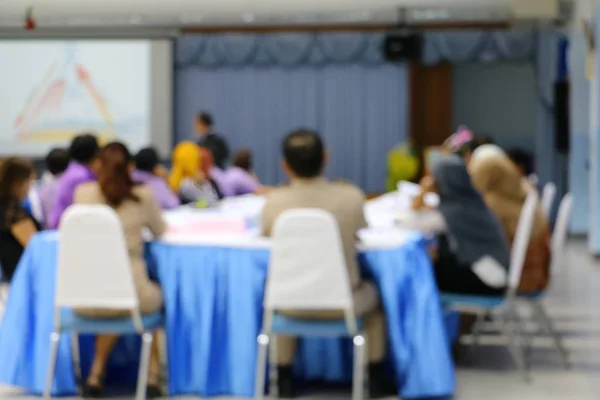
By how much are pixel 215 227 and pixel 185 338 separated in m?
0.61

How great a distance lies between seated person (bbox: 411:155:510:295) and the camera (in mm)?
4719

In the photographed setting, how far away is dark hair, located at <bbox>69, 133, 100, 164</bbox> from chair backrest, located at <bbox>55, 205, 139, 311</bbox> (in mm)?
1119

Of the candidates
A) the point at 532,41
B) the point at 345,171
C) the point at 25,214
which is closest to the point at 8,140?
the point at 345,171

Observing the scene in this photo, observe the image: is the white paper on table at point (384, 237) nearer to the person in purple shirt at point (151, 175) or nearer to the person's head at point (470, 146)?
the person's head at point (470, 146)

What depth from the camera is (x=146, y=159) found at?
245 inches

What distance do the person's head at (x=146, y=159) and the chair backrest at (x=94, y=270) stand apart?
6.74ft

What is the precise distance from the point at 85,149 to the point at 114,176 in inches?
38.0

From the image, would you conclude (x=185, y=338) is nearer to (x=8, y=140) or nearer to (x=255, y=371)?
(x=255, y=371)

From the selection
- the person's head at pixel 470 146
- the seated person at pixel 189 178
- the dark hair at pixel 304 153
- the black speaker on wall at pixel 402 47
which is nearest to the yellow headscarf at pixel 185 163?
the seated person at pixel 189 178

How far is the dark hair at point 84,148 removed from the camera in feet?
17.1

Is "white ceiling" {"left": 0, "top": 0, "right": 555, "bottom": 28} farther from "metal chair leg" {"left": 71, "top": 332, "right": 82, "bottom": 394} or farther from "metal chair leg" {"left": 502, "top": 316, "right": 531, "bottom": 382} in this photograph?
"metal chair leg" {"left": 71, "top": 332, "right": 82, "bottom": 394}

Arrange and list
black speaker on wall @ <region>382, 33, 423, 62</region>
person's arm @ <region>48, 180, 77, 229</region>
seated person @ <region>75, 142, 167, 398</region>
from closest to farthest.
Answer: seated person @ <region>75, 142, 167, 398</region>
person's arm @ <region>48, 180, 77, 229</region>
black speaker on wall @ <region>382, 33, 423, 62</region>

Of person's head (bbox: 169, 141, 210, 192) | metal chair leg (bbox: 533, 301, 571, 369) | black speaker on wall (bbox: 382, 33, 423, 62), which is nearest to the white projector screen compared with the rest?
black speaker on wall (bbox: 382, 33, 423, 62)

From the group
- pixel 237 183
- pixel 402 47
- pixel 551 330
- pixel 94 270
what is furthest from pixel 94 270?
pixel 402 47
